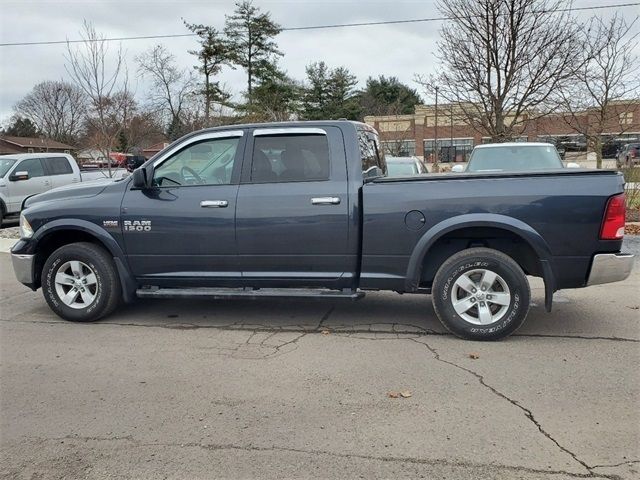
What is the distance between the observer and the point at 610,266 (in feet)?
15.6

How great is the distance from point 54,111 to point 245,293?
75240mm

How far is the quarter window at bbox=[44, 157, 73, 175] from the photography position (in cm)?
1503

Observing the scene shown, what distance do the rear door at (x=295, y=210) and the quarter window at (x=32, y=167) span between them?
11.4m

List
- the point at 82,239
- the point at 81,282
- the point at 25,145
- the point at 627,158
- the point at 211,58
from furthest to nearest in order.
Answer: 1. the point at 25,145
2. the point at 211,58
3. the point at 627,158
4. the point at 82,239
5. the point at 81,282

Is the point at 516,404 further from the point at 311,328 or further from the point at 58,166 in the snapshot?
the point at 58,166

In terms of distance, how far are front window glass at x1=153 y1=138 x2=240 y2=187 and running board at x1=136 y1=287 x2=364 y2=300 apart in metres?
1.05

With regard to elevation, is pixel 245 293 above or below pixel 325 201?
below

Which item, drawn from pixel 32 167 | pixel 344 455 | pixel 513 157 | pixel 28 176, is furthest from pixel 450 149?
pixel 344 455

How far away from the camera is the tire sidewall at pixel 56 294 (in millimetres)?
5598

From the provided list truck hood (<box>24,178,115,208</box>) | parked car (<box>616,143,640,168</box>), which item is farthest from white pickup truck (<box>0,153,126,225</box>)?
parked car (<box>616,143,640,168</box>)

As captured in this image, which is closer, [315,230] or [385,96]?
[315,230]

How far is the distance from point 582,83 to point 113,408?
16.0 m

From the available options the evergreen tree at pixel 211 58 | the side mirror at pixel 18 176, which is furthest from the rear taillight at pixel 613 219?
the evergreen tree at pixel 211 58

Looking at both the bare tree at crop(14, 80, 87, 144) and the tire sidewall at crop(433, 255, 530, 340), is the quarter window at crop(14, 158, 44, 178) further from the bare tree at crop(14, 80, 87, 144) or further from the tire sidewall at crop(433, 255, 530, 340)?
the bare tree at crop(14, 80, 87, 144)
